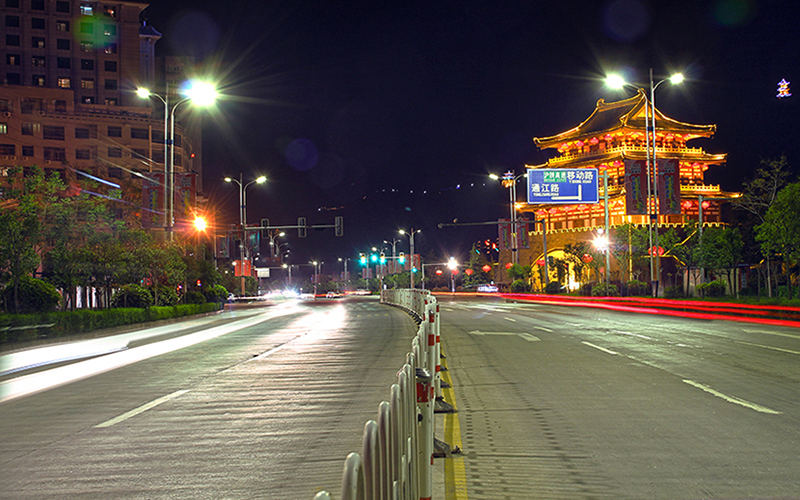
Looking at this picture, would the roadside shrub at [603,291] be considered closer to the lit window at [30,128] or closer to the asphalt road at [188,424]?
the asphalt road at [188,424]

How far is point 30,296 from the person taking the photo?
2386 centimetres

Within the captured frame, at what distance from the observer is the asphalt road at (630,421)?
5.91 m

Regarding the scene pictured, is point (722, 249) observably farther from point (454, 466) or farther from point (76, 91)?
point (76, 91)

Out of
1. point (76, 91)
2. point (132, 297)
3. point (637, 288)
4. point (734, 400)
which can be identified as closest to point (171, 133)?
point (132, 297)

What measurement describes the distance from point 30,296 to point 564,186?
2976 cm

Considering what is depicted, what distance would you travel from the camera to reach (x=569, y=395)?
33.6ft

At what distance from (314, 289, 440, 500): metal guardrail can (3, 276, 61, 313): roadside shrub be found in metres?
22.3

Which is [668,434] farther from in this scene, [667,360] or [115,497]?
[667,360]

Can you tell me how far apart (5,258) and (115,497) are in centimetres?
2093

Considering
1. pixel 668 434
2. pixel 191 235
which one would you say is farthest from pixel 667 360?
pixel 191 235

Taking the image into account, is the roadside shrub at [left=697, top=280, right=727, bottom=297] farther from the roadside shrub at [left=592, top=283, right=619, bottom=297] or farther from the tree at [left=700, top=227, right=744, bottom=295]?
the roadside shrub at [left=592, top=283, right=619, bottom=297]

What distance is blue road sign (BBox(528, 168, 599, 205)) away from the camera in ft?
137

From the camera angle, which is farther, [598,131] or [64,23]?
[64,23]

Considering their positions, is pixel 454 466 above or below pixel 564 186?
below
